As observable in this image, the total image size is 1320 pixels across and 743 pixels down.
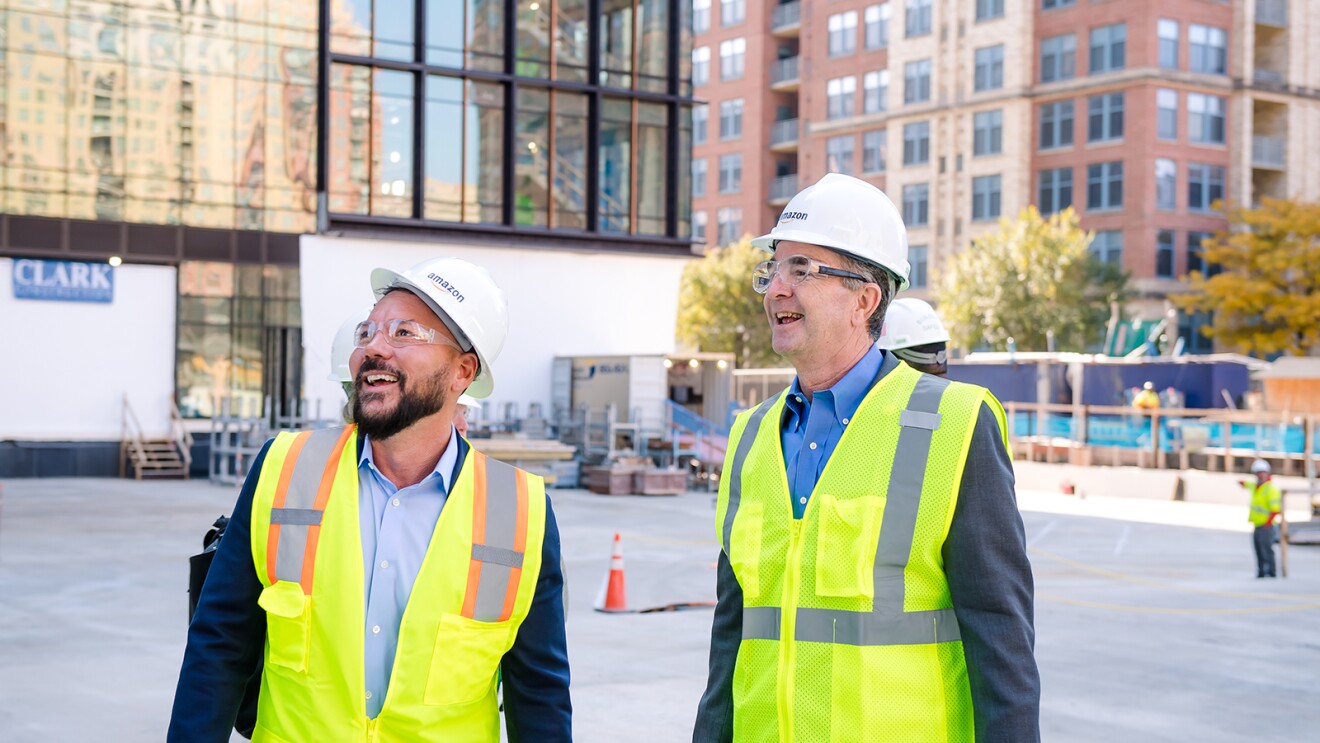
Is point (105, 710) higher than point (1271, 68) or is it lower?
lower

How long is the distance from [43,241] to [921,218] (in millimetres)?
44032

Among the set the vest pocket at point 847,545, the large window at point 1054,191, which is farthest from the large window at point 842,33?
the vest pocket at point 847,545

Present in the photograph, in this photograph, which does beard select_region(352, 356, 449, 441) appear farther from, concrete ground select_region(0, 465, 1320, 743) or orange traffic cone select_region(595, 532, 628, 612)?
orange traffic cone select_region(595, 532, 628, 612)

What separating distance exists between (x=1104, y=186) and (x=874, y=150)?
13.6 meters

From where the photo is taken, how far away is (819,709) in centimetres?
335

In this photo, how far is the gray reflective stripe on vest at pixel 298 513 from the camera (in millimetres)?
3359

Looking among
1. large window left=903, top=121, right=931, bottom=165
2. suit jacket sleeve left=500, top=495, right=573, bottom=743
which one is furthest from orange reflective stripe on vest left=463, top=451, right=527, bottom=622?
large window left=903, top=121, right=931, bottom=165

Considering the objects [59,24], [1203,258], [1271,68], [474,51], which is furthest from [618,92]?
[1271,68]

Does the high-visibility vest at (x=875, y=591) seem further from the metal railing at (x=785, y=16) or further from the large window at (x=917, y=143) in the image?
the metal railing at (x=785, y=16)

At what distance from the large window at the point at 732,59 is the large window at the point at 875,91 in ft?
34.7

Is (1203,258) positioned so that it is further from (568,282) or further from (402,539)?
(402,539)

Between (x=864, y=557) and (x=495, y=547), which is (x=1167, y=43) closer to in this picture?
(x=864, y=557)

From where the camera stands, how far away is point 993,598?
3232 mm

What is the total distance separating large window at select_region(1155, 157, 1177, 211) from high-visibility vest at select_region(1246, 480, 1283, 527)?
145 feet
